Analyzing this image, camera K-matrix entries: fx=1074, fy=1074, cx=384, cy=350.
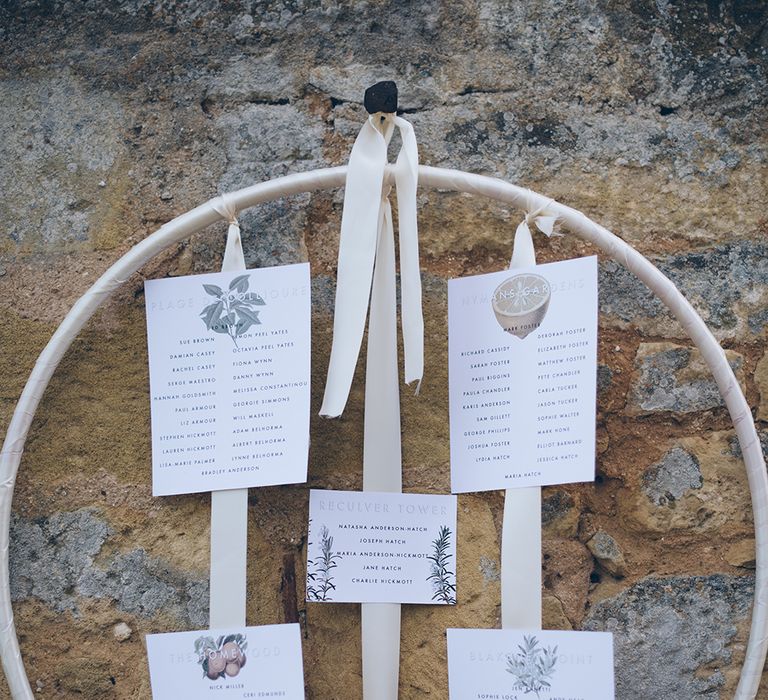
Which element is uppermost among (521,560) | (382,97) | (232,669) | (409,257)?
(382,97)

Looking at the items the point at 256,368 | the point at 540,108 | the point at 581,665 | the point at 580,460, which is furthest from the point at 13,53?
the point at 581,665

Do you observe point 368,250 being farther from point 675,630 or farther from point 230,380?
point 675,630

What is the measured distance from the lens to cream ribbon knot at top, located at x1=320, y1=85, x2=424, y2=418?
1155mm

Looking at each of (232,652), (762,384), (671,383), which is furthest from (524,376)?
(232,652)

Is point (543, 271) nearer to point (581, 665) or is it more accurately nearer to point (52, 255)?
point (581, 665)

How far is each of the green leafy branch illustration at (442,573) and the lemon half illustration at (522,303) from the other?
0.81 ft

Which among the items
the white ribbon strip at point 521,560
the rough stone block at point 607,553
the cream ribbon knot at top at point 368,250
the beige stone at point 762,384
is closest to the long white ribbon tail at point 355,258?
the cream ribbon knot at top at point 368,250

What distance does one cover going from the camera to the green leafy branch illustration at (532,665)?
3.73 feet

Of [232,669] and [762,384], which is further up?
[762,384]

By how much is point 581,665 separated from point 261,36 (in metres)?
0.83

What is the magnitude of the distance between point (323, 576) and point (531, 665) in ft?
0.80

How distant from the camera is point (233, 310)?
1207 millimetres

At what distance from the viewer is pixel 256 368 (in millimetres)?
1188

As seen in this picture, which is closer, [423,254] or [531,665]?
[531,665]
